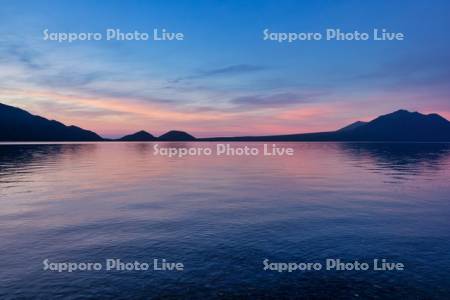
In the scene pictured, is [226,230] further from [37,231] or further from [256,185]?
[256,185]

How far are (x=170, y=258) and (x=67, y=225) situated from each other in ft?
39.6

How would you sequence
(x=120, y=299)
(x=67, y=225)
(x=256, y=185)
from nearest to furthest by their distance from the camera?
(x=120, y=299)
(x=67, y=225)
(x=256, y=185)

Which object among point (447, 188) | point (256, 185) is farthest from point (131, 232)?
point (447, 188)

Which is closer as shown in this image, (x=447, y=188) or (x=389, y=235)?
(x=389, y=235)

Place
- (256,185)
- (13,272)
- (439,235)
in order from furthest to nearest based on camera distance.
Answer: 1. (256,185)
2. (439,235)
3. (13,272)

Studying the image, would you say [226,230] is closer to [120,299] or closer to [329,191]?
[120,299]

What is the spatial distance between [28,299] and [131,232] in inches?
392

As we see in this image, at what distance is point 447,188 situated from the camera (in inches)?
1778

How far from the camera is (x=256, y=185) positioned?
48.9 m

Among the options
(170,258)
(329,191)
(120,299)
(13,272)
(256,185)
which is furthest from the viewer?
(256,185)

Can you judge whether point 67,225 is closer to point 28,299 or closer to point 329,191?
point 28,299

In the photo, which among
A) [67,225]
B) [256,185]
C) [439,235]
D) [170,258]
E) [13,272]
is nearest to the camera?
[13,272]

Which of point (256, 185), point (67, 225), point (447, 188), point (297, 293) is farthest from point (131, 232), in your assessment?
point (447, 188)

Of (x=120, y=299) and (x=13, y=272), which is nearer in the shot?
(x=120, y=299)
